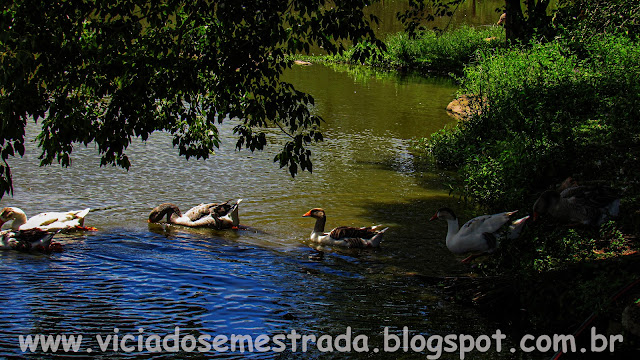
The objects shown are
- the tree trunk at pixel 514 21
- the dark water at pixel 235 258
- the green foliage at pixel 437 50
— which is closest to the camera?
the dark water at pixel 235 258

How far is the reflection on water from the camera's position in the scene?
731 centimetres

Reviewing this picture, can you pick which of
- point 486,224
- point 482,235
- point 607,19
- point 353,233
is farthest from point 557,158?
point 607,19

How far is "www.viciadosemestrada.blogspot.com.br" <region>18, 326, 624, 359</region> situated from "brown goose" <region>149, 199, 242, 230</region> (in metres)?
5.00

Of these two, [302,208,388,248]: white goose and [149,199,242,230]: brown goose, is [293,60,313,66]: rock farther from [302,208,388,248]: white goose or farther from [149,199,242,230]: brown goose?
[302,208,388,248]: white goose

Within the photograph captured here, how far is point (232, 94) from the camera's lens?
796cm

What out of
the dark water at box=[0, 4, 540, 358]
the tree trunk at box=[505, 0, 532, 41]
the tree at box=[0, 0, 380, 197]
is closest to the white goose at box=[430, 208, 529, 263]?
the dark water at box=[0, 4, 540, 358]

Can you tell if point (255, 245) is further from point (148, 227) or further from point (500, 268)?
point (500, 268)

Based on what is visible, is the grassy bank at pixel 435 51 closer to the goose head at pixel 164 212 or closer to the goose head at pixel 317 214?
the goose head at pixel 317 214

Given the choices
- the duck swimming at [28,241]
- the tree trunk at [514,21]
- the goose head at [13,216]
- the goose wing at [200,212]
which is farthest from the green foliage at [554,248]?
the tree trunk at [514,21]

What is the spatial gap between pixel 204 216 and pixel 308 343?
5748 mm

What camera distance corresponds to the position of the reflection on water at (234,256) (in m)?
7.31

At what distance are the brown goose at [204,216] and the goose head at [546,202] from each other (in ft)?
17.3

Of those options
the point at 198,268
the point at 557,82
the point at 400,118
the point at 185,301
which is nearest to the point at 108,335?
the point at 185,301

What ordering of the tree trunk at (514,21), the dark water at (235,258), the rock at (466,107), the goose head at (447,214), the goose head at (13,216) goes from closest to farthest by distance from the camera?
1. the dark water at (235,258)
2. the goose head at (447,214)
3. the goose head at (13,216)
4. the rock at (466,107)
5. the tree trunk at (514,21)
